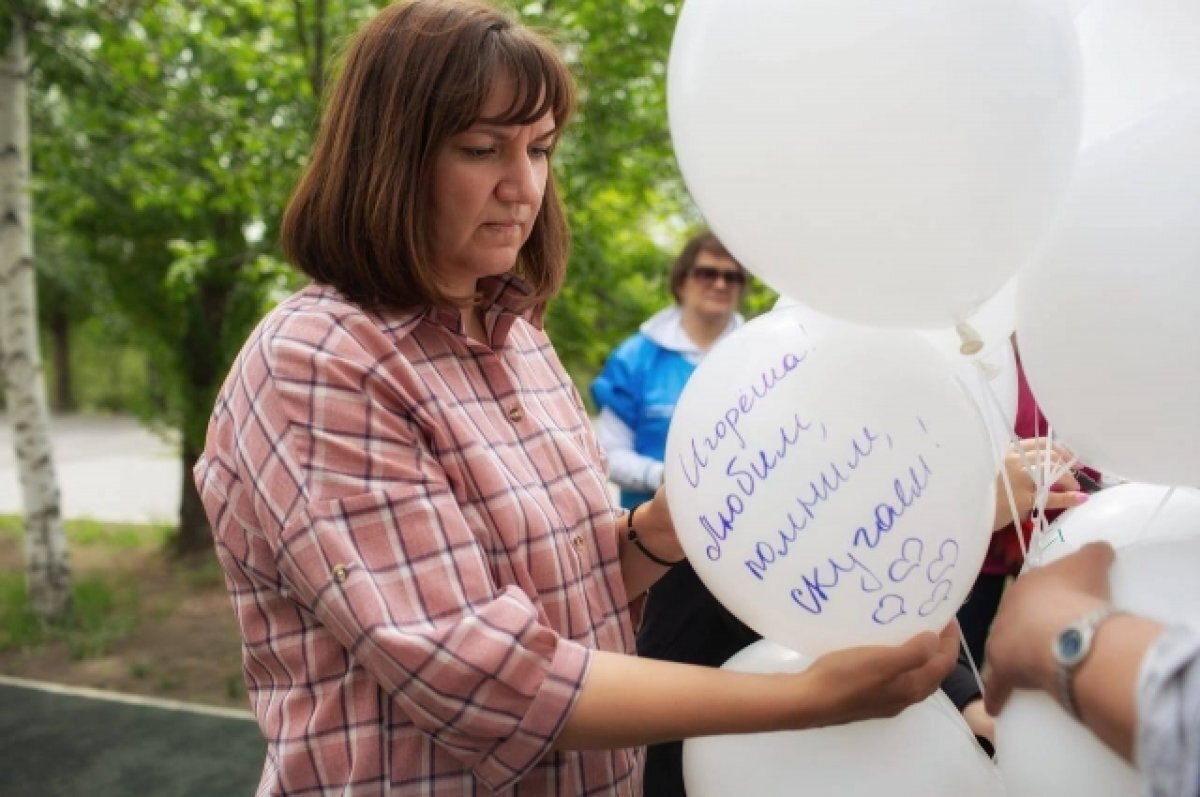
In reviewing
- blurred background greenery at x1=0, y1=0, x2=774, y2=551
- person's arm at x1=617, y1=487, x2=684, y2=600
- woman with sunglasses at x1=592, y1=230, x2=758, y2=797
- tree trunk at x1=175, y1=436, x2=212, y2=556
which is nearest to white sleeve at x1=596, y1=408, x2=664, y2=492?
woman with sunglasses at x1=592, y1=230, x2=758, y2=797

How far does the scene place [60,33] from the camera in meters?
4.82

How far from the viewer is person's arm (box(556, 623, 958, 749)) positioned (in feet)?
3.52

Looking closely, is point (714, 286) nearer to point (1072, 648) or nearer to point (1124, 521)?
point (1124, 521)

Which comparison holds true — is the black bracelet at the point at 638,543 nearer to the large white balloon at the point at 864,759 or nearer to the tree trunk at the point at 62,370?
the large white balloon at the point at 864,759

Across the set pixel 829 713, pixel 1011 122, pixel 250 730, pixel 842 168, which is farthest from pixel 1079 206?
pixel 250 730

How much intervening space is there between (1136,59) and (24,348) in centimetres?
498

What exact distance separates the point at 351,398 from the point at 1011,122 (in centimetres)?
73

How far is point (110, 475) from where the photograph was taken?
41.6 ft

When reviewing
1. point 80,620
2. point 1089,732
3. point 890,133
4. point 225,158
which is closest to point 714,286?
point 225,158

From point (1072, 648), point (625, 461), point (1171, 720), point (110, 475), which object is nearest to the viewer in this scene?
point (1171, 720)

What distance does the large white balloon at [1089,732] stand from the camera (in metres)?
0.94

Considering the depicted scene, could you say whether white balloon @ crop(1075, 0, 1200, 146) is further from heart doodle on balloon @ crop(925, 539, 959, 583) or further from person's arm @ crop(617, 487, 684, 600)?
person's arm @ crop(617, 487, 684, 600)

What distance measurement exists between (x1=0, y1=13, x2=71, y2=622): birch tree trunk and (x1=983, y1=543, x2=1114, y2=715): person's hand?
4945 mm

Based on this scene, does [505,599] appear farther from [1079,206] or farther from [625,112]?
[625,112]
